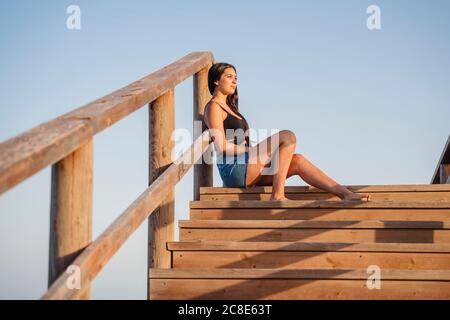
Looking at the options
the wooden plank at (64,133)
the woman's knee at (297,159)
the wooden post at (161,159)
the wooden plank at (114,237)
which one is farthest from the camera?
the woman's knee at (297,159)

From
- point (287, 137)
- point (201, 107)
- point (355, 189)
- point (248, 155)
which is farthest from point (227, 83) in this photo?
point (355, 189)

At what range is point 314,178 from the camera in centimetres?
399

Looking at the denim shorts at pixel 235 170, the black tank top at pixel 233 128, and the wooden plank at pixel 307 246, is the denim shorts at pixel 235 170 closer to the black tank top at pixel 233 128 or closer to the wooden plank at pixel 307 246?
the black tank top at pixel 233 128

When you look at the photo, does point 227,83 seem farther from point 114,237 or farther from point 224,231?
point 114,237

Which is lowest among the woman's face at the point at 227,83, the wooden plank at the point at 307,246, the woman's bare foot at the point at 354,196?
the wooden plank at the point at 307,246

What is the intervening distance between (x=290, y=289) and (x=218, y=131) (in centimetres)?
155

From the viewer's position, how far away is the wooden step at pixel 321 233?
10.7 feet

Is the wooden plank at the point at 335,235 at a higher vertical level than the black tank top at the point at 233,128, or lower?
lower

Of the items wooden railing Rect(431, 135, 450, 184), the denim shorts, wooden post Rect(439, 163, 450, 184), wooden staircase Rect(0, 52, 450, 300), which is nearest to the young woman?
the denim shorts

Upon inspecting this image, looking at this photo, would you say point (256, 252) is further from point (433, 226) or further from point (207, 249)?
point (433, 226)

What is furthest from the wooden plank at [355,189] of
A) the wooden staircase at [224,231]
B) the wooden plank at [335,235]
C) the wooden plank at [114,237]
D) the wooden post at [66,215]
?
the wooden post at [66,215]

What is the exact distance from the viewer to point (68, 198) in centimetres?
213
